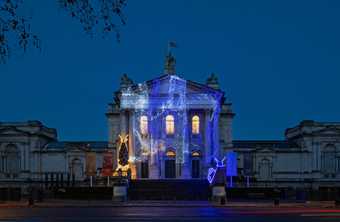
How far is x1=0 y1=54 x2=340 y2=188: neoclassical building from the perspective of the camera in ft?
289

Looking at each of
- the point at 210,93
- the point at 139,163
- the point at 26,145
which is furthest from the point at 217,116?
the point at 26,145

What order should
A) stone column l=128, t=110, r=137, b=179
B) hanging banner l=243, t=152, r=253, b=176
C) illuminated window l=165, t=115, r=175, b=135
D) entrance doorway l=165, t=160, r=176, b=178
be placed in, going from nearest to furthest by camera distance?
stone column l=128, t=110, r=137, b=179, illuminated window l=165, t=115, r=175, b=135, entrance doorway l=165, t=160, r=176, b=178, hanging banner l=243, t=152, r=253, b=176

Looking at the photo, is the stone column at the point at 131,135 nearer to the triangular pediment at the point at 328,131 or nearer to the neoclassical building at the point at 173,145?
the neoclassical building at the point at 173,145

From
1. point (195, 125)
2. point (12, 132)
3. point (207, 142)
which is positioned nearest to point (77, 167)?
point (12, 132)

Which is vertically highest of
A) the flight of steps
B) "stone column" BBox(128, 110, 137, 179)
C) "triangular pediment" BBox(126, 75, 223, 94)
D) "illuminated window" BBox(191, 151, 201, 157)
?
"triangular pediment" BBox(126, 75, 223, 94)

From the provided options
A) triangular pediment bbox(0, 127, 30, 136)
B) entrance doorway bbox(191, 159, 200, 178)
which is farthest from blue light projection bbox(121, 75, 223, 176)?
triangular pediment bbox(0, 127, 30, 136)

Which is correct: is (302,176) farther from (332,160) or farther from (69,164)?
(69,164)

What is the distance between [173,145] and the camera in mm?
89000

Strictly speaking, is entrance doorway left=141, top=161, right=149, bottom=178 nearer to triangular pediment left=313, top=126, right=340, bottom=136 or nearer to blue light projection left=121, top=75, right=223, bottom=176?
blue light projection left=121, top=75, right=223, bottom=176

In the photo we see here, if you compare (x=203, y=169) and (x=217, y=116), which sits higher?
(x=217, y=116)

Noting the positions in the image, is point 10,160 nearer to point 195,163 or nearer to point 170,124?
point 170,124

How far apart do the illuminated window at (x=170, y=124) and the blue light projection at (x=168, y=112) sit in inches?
14.0

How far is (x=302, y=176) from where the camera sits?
324 feet

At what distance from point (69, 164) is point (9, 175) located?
26.2 ft
